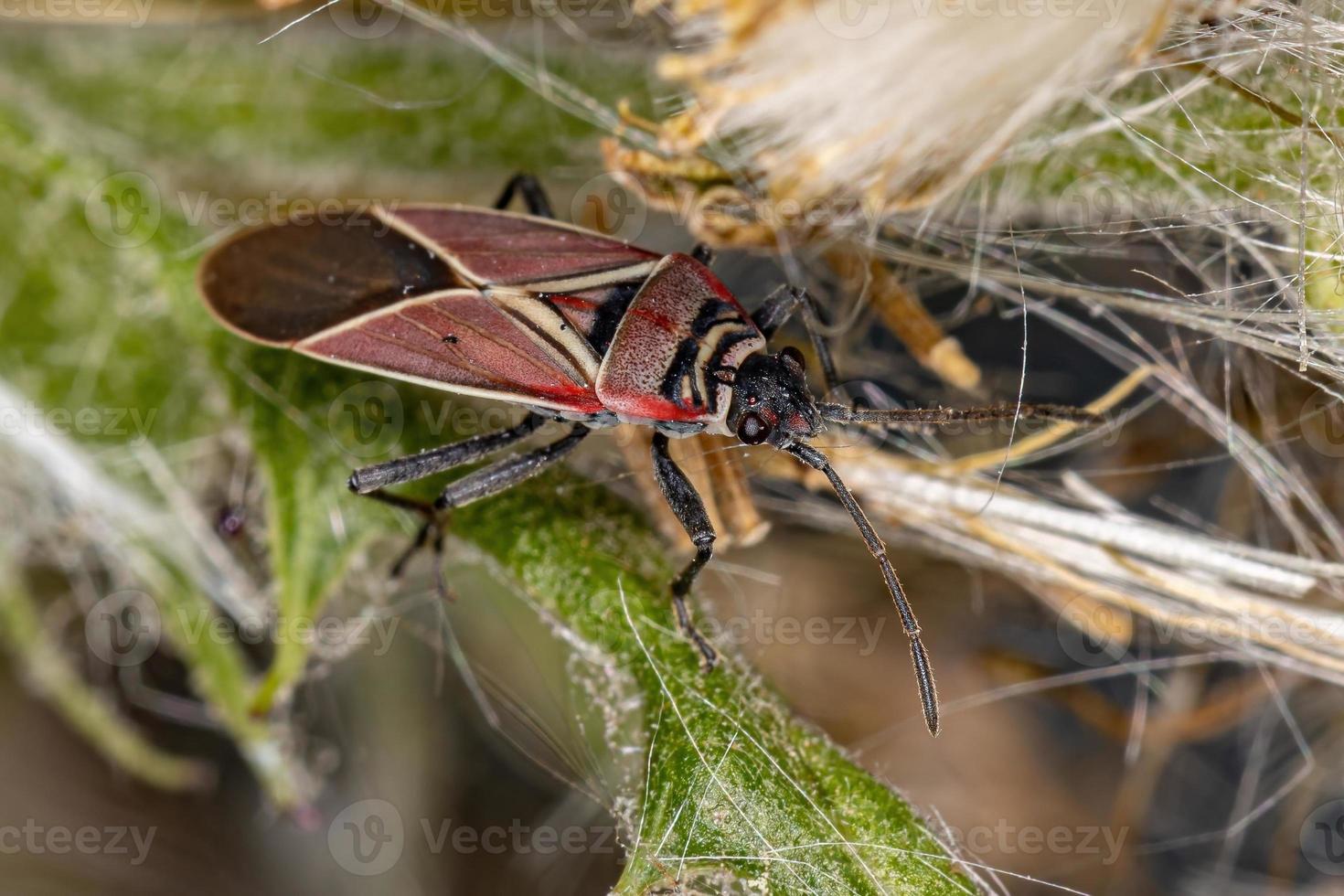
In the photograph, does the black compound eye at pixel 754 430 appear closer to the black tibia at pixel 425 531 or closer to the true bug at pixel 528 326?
the true bug at pixel 528 326

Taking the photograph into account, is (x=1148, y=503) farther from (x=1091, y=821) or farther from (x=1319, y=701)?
(x=1091, y=821)

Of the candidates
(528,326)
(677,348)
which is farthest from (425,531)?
(677,348)

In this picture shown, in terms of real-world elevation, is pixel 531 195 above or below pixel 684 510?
above

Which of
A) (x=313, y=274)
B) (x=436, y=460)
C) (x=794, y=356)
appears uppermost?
(x=794, y=356)

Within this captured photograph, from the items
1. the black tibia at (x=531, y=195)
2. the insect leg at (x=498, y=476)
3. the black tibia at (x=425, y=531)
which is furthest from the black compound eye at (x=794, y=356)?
the black tibia at (x=425, y=531)

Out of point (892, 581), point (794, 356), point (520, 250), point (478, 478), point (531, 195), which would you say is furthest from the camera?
point (531, 195)

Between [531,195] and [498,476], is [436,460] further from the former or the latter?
[531,195]

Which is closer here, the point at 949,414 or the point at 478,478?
the point at 949,414
